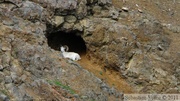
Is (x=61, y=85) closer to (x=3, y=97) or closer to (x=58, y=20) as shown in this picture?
(x=3, y=97)

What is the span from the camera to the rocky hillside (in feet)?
40.4

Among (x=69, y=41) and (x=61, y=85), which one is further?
(x=69, y=41)

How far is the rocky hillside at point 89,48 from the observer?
40.4 feet

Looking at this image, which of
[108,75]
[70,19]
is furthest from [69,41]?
[108,75]

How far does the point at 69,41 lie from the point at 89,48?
1360 millimetres

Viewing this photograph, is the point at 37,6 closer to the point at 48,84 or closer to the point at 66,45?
the point at 66,45

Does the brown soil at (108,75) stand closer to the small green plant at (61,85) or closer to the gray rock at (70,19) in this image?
the gray rock at (70,19)

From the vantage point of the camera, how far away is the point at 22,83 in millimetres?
11570

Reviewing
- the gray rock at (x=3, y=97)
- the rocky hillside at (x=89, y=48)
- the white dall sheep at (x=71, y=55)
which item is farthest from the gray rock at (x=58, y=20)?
the gray rock at (x=3, y=97)

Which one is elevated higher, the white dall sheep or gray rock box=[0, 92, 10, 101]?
gray rock box=[0, 92, 10, 101]

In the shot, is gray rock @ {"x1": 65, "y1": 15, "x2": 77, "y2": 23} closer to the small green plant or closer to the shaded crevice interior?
the shaded crevice interior

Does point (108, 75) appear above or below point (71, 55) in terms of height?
below

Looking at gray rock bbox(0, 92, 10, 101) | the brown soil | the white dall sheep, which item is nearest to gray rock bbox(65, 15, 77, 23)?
the white dall sheep

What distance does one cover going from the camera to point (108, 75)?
16.7m
